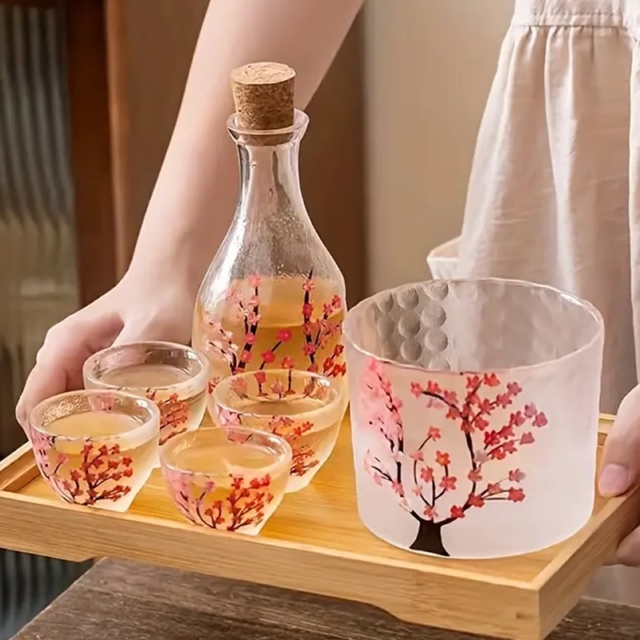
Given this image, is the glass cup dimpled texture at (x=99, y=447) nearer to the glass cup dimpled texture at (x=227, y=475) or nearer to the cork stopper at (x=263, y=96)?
the glass cup dimpled texture at (x=227, y=475)

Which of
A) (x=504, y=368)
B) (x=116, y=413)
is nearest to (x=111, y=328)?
(x=116, y=413)

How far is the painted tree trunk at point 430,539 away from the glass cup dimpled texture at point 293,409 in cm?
9

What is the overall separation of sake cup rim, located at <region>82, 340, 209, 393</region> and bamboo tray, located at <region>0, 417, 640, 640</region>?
0.16 ft

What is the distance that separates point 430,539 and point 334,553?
5 cm

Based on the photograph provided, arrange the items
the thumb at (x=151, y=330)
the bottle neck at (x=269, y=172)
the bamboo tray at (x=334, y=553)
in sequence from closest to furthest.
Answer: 1. the bamboo tray at (x=334, y=553)
2. the bottle neck at (x=269, y=172)
3. the thumb at (x=151, y=330)

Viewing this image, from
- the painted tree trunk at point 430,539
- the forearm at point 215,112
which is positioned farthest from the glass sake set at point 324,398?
the forearm at point 215,112

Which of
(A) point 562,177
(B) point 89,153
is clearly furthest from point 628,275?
(B) point 89,153

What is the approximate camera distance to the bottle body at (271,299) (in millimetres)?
678

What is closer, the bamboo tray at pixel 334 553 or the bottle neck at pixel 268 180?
the bamboo tray at pixel 334 553

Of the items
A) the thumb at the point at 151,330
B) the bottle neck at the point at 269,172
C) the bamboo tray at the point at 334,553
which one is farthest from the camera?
the thumb at the point at 151,330

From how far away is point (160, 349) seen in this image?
698mm

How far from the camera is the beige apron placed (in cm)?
79

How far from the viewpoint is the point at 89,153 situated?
3.93ft

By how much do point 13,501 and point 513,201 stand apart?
1.31 feet
